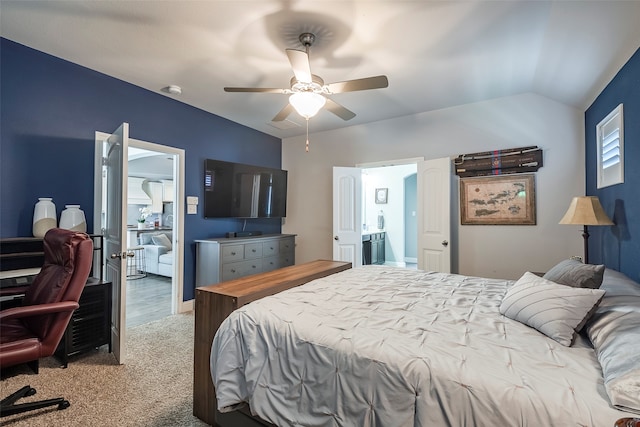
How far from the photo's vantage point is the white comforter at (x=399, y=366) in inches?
36.4

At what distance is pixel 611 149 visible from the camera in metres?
2.47

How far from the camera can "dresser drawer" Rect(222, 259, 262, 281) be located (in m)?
3.81

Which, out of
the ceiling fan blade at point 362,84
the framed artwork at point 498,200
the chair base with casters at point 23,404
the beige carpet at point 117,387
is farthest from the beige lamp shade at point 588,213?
the chair base with casters at point 23,404

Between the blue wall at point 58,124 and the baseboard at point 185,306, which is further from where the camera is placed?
the baseboard at point 185,306

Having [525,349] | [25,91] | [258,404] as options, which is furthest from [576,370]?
[25,91]

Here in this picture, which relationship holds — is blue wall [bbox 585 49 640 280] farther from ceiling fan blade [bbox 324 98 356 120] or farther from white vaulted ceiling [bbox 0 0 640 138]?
ceiling fan blade [bbox 324 98 356 120]

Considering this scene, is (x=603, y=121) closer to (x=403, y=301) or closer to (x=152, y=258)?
(x=403, y=301)

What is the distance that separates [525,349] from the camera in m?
1.16

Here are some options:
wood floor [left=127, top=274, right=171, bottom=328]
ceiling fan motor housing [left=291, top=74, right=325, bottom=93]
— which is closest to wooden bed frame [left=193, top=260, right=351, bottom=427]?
ceiling fan motor housing [left=291, top=74, right=325, bottom=93]

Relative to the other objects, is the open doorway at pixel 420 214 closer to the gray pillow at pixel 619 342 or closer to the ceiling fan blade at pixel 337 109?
the ceiling fan blade at pixel 337 109

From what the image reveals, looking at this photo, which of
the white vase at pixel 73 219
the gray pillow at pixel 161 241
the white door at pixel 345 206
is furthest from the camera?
the gray pillow at pixel 161 241

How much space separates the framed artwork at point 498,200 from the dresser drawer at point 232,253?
2977mm

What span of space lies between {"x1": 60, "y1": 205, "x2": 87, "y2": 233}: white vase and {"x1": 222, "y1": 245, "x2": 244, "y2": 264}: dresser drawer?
1.47 metres

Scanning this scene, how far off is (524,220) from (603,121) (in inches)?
50.0
